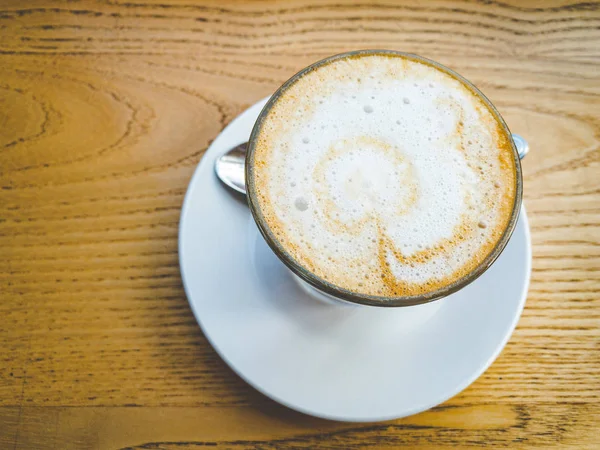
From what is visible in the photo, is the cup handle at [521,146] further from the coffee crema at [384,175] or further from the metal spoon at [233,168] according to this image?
the coffee crema at [384,175]

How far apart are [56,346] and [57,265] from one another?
0.49 ft

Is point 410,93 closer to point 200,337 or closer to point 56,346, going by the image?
point 200,337

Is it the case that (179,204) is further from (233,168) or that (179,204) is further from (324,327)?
(324,327)

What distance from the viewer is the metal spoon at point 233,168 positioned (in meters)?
0.87

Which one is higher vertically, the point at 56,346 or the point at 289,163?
the point at 289,163

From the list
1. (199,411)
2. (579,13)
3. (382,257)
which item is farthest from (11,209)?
(579,13)

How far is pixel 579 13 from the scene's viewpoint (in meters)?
1.06

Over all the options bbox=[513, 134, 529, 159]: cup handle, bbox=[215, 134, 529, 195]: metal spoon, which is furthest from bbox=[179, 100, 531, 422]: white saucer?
bbox=[513, 134, 529, 159]: cup handle

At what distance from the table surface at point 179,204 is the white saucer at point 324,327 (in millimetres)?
100

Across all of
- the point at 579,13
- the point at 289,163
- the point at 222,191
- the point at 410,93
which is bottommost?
the point at 222,191

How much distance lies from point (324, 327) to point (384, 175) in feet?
0.92

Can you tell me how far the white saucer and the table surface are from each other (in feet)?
0.33

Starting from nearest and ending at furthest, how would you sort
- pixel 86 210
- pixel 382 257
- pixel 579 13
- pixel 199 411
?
pixel 382 257 < pixel 199 411 < pixel 86 210 < pixel 579 13

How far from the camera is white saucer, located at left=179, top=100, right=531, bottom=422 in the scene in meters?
0.76
